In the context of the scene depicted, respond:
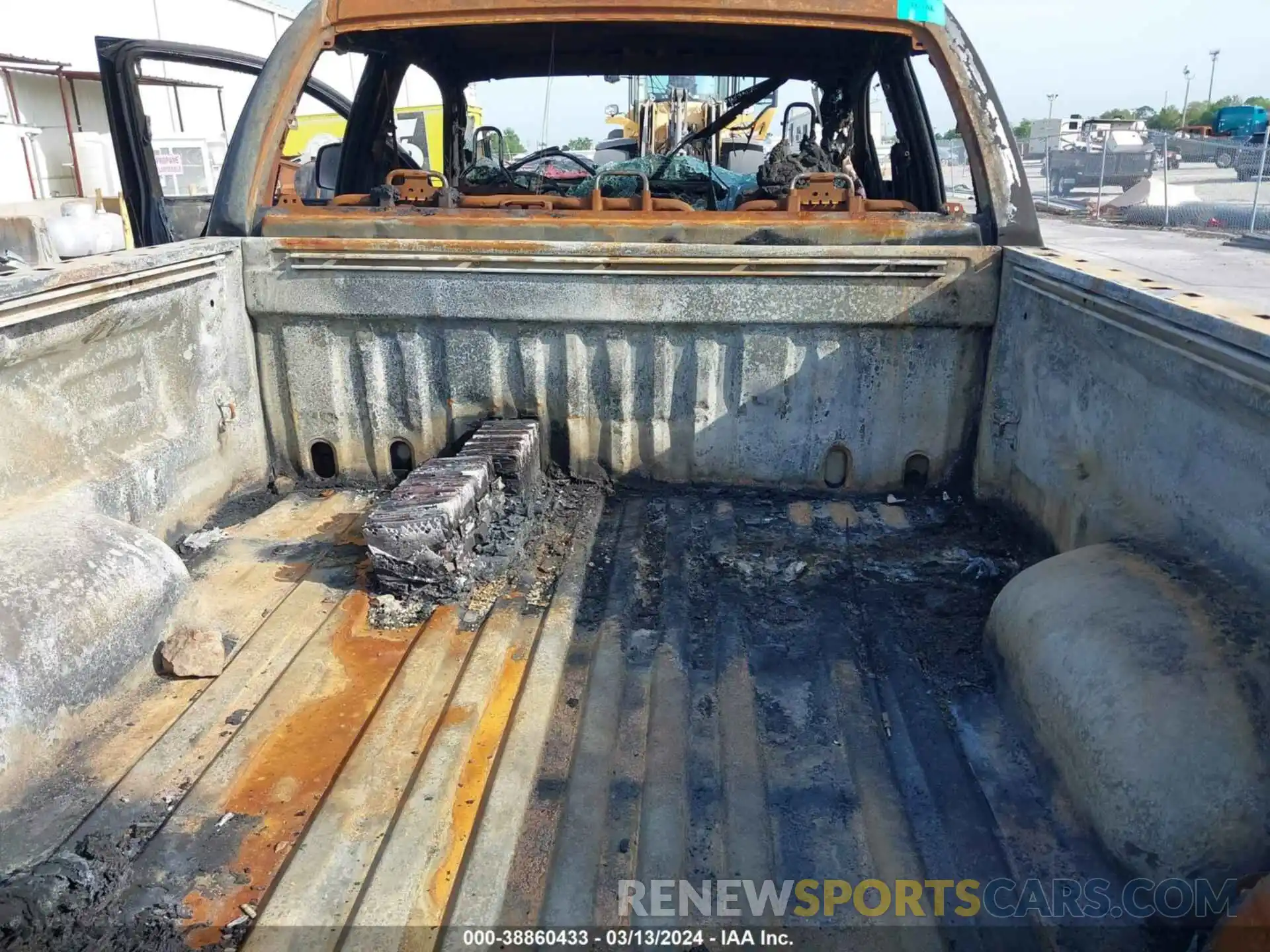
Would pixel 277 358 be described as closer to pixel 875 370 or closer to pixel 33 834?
pixel 33 834

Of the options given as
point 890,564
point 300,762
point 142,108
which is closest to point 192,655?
point 300,762

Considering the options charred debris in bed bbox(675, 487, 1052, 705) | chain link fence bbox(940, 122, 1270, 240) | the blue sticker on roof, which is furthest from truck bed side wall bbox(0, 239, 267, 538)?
chain link fence bbox(940, 122, 1270, 240)

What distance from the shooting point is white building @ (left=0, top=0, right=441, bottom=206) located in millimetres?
15055

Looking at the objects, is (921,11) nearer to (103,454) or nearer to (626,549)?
(626,549)

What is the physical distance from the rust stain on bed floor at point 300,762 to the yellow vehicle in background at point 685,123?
3.72 m

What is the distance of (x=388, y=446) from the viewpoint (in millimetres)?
3279

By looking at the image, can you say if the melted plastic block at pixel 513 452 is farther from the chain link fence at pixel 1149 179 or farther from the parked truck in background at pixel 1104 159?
the parked truck in background at pixel 1104 159

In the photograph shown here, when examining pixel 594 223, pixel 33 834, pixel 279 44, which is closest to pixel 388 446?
pixel 594 223

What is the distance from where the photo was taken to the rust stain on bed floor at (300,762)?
165 centimetres

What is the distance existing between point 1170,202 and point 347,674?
2158 centimetres

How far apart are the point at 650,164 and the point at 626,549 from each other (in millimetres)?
2187

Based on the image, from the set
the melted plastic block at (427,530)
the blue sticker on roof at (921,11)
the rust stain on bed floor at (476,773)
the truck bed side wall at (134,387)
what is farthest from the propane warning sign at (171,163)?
the rust stain on bed floor at (476,773)

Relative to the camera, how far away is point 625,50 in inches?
154

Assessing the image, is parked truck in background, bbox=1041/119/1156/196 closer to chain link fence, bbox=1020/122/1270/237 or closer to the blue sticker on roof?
chain link fence, bbox=1020/122/1270/237
